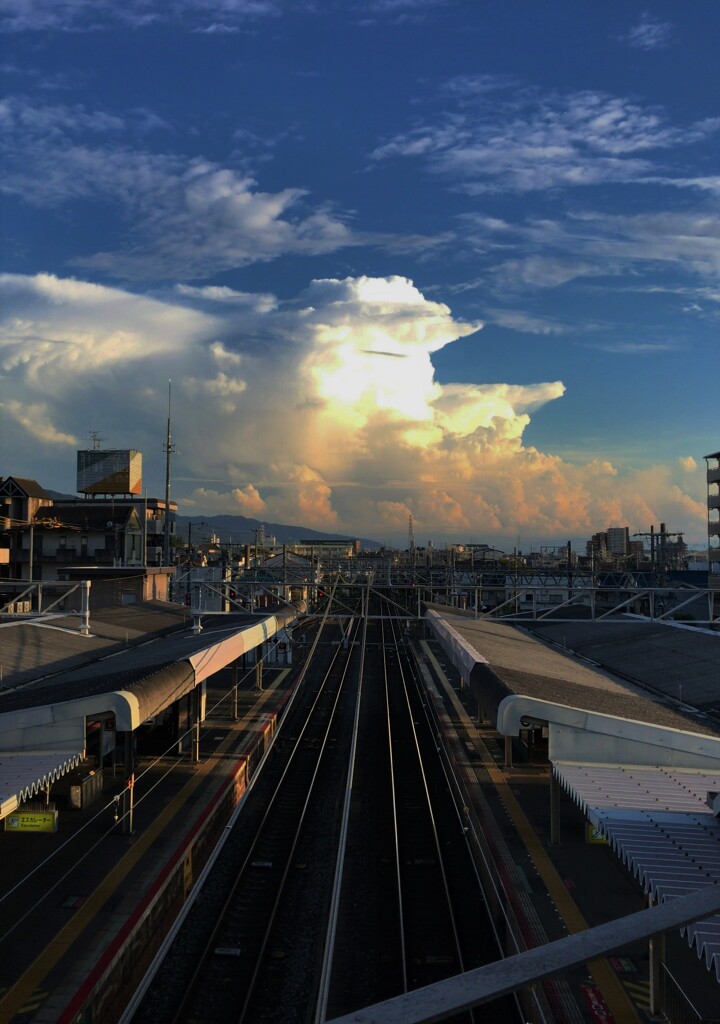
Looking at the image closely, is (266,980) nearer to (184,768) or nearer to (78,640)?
(184,768)

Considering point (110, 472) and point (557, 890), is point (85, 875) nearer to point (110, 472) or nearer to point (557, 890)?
point (557, 890)

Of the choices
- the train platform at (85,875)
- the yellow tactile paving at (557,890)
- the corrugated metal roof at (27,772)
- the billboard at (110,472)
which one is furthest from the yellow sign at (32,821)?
the billboard at (110,472)

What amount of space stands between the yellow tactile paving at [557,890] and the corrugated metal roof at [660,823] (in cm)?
137

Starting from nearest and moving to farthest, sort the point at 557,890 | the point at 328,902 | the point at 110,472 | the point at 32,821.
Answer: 1. the point at 32,821
2. the point at 557,890
3. the point at 328,902
4. the point at 110,472

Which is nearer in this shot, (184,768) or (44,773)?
(44,773)

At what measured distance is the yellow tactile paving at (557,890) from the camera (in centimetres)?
961

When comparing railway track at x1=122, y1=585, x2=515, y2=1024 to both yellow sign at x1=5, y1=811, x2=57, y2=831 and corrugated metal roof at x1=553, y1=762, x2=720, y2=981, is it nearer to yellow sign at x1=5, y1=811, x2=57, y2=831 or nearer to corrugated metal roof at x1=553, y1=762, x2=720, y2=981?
yellow sign at x1=5, y1=811, x2=57, y2=831

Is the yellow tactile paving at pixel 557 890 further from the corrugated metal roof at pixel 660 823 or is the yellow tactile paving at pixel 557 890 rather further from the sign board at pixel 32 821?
the sign board at pixel 32 821

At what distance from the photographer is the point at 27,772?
1175 centimetres

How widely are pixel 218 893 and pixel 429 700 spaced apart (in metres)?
20.1

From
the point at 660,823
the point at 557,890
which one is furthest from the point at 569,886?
the point at 660,823

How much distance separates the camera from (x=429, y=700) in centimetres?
3294

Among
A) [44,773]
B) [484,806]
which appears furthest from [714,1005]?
[44,773]

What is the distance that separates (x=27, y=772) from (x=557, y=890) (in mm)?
9315
